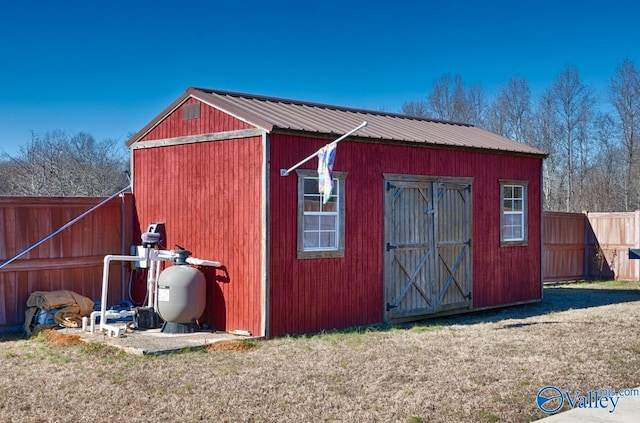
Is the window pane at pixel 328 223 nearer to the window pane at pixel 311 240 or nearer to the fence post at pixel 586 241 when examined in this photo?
the window pane at pixel 311 240

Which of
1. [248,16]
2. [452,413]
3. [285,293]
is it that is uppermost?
[248,16]

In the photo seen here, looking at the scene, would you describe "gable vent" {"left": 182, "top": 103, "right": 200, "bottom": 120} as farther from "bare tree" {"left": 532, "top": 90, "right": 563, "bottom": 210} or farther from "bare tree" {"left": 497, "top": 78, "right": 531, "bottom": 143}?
"bare tree" {"left": 497, "top": 78, "right": 531, "bottom": 143}

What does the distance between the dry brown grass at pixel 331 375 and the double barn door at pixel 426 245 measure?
0.89 metres

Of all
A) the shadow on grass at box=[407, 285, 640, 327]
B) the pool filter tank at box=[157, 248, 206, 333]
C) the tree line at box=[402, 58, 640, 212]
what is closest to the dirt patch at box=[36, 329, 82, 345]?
the pool filter tank at box=[157, 248, 206, 333]

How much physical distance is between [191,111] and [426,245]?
4.25m

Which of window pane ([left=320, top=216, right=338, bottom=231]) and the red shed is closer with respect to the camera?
the red shed

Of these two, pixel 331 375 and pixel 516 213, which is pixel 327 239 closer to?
pixel 331 375

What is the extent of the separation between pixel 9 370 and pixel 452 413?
4646mm

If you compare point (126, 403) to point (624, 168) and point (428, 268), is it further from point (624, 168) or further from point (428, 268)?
point (624, 168)

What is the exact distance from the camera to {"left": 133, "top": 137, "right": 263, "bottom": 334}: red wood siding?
964cm

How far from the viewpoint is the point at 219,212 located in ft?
33.3

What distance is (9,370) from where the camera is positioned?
761 centimetres

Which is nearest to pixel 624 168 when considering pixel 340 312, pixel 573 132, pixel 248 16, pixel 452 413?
pixel 573 132

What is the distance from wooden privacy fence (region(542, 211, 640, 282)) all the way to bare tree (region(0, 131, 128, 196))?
13563 millimetres
